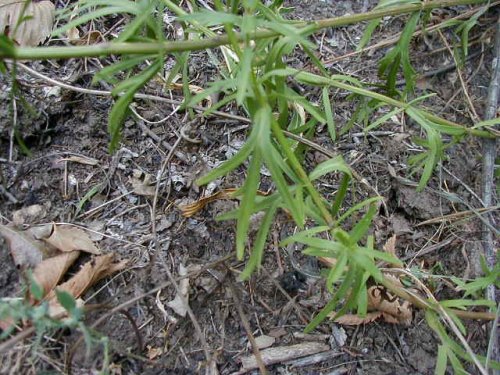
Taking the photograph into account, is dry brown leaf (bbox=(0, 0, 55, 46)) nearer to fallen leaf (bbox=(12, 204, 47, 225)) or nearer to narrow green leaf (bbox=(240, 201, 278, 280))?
fallen leaf (bbox=(12, 204, 47, 225))

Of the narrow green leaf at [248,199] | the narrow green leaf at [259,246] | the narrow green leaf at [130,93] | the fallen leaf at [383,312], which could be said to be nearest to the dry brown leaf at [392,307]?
the fallen leaf at [383,312]

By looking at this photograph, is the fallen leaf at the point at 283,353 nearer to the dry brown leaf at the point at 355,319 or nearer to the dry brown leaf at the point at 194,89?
the dry brown leaf at the point at 355,319

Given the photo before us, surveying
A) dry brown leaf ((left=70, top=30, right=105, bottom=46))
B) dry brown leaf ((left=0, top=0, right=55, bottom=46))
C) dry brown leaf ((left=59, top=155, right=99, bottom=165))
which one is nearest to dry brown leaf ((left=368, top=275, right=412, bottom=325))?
dry brown leaf ((left=59, top=155, right=99, bottom=165))

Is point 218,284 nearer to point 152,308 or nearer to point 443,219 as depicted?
point 152,308

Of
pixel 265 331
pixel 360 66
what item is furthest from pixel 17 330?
pixel 360 66

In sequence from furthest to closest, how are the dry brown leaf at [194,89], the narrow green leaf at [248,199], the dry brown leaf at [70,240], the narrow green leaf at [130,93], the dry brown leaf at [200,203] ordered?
the dry brown leaf at [194,89], the dry brown leaf at [200,203], the dry brown leaf at [70,240], the narrow green leaf at [130,93], the narrow green leaf at [248,199]
